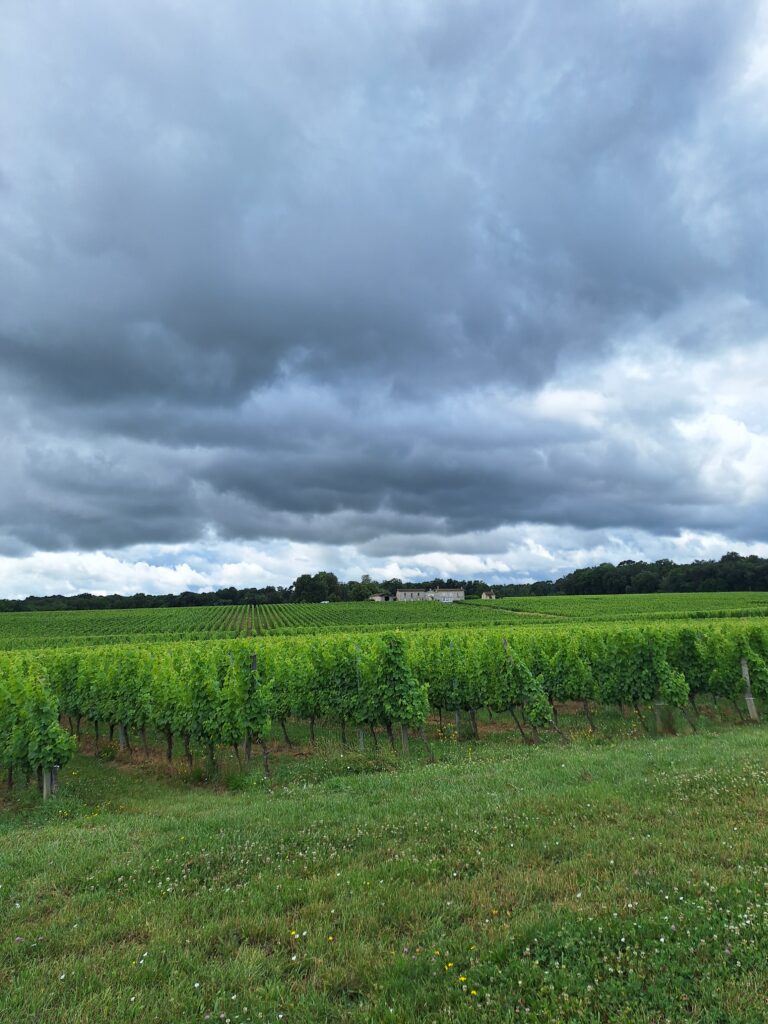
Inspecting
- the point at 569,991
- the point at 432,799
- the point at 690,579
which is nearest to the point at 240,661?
the point at 432,799

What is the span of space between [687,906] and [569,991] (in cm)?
171

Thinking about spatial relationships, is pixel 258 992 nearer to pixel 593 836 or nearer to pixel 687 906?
pixel 687 906

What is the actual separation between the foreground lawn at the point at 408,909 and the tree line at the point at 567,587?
148107 millimetres

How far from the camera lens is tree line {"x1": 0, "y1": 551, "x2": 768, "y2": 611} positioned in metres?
139

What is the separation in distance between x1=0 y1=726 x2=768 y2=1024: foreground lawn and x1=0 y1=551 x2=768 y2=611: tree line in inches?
5831

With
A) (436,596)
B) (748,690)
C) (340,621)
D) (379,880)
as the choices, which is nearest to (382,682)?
(379,880)

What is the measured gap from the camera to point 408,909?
5.34 metres

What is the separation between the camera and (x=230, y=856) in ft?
22.9

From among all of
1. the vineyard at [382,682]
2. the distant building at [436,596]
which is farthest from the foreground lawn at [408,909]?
the distant building at [436,596]

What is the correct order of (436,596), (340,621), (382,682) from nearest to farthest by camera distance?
1. (382,682)
2. (340,621)
3. (436,596)

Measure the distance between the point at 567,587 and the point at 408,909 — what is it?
593 feet

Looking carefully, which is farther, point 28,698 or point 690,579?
point 690,579

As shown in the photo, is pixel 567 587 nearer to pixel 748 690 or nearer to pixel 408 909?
pixel 748 690

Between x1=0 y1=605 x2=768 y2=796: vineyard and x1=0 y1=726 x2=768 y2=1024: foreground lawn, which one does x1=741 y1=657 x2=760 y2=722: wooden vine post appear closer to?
x1=0 y1=605 x2=768 y2=796: vineyard
